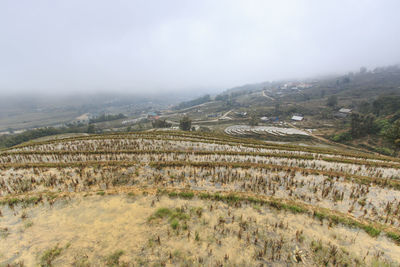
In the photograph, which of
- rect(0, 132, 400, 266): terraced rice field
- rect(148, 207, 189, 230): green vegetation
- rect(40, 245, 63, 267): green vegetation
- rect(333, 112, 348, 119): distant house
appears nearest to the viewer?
rect(40, 245, 63, 267): green vegetation

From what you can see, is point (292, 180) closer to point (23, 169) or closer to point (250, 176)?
point (250, 176)

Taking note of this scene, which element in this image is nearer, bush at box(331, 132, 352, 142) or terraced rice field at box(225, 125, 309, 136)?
bush at box(331, 132, 352, 142)

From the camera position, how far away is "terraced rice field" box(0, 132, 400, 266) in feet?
26.0

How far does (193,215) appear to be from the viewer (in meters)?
10.3

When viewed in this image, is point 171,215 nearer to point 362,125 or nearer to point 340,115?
point 362,125

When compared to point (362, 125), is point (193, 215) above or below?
above

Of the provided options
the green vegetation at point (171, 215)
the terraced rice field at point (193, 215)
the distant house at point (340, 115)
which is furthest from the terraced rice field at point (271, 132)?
the green vegetation at point (171, 215)

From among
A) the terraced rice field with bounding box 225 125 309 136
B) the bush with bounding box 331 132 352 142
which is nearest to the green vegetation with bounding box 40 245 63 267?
the terraced rice field with bounding box 225 125 309 136

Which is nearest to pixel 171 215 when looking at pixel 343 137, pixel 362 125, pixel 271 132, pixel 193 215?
pixel 193 215

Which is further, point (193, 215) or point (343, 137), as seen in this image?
point (343, 137)

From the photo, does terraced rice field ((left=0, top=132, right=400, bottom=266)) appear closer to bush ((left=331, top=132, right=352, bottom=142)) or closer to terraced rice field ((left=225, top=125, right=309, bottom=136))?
bush ((left=331, top=132, right=352, bottom=142))

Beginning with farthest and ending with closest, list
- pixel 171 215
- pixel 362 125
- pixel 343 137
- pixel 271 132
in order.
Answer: pixel 271 132 → pixel 343 137 → pixel 362 125 → pixel 171 215

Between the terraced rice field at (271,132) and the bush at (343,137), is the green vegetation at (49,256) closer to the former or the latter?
the terraced rice field at (271,132)

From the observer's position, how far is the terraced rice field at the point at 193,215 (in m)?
7.92
